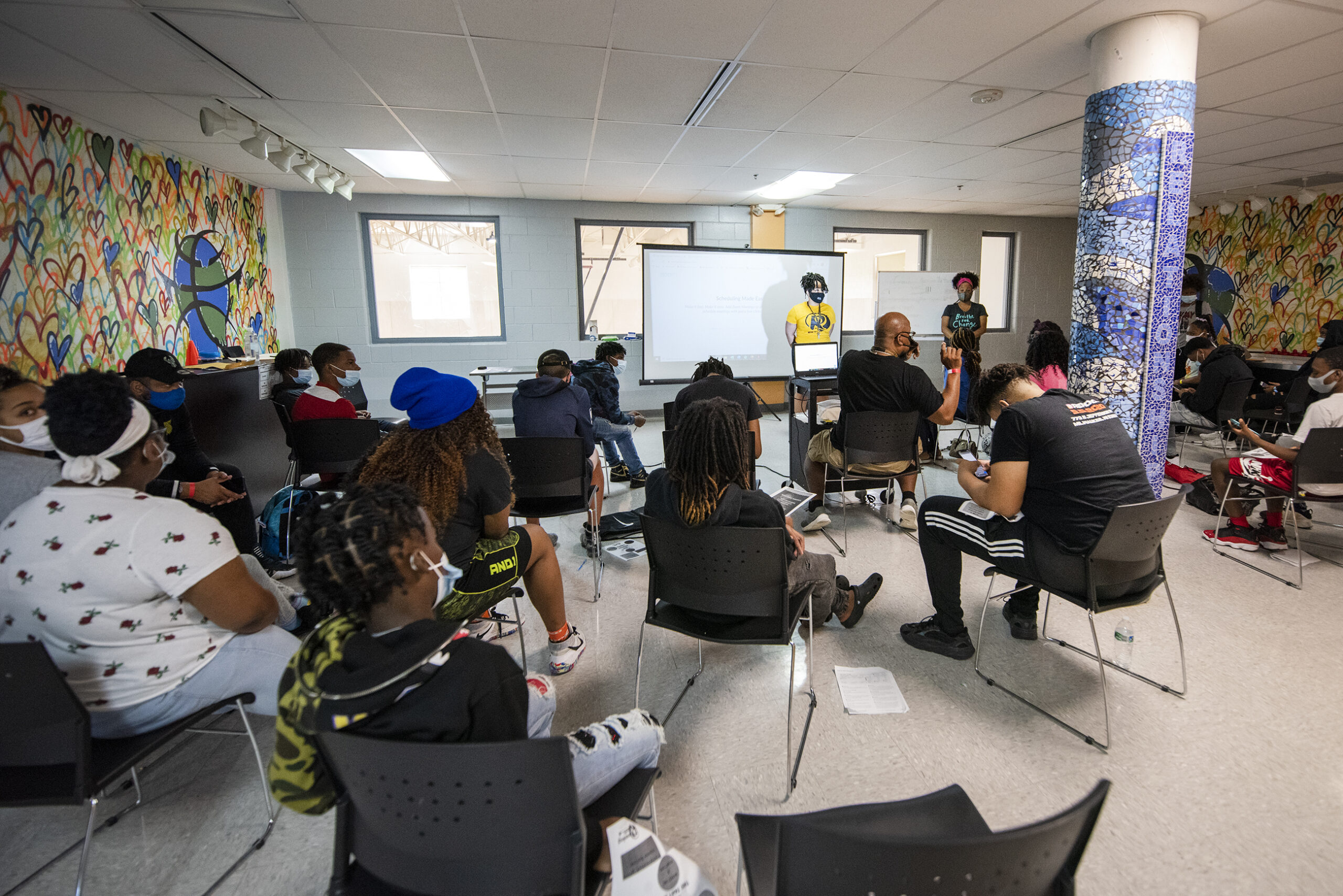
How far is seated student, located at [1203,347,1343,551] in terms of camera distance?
3121 mm

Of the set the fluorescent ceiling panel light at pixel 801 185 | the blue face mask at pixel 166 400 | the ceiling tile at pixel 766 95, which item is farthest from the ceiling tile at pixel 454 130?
the fluorescent ceiling panel light at pixel 801 185

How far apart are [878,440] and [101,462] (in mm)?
3302

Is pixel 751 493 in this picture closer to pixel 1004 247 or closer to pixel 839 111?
pixel 839 111

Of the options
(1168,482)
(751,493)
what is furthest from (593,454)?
(1168,482)

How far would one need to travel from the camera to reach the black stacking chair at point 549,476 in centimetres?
298

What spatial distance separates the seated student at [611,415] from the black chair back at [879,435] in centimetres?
171

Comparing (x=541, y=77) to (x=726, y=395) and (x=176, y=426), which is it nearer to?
(x=726, y=395)

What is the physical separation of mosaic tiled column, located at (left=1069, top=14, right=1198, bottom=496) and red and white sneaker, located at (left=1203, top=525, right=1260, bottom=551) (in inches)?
33.4

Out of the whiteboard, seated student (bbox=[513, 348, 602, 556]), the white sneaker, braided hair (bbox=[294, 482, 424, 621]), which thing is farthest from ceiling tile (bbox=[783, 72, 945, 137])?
the whiteboard

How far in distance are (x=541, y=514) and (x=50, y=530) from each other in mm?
1862

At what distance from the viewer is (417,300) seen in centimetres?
726

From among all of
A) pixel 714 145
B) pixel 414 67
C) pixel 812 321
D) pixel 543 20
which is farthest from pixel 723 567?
pixel 812 321

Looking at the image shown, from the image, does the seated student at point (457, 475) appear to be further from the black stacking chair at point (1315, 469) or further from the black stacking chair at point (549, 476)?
the black stacking chair at point (1315, 469)

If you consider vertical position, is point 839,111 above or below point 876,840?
above
